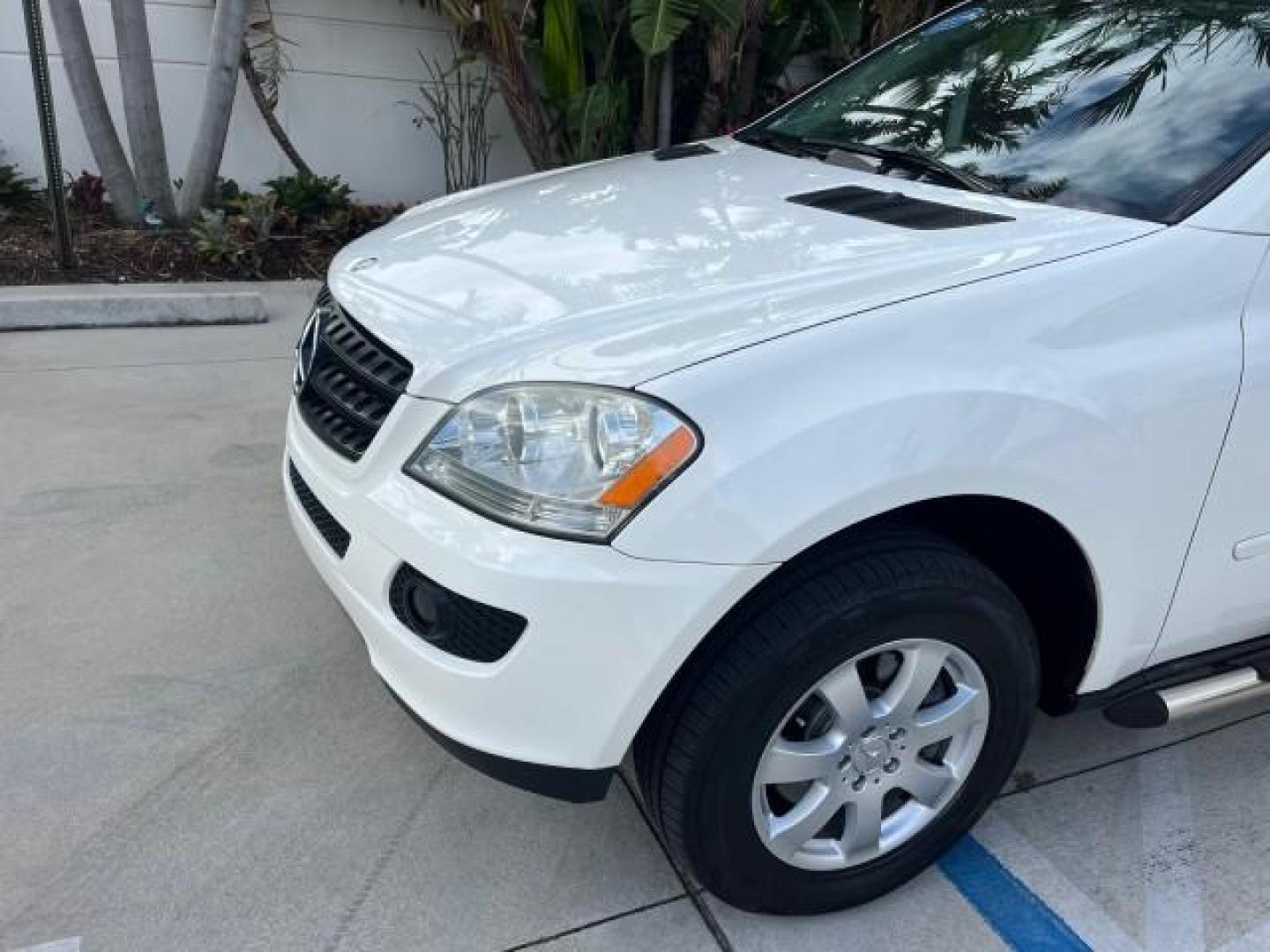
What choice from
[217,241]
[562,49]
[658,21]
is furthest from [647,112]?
[217,241]

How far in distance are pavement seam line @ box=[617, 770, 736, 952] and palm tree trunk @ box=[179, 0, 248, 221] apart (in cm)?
558

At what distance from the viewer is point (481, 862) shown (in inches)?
92.0

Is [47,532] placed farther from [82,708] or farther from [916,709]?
[916,709]

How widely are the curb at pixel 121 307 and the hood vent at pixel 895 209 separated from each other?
4195 mm

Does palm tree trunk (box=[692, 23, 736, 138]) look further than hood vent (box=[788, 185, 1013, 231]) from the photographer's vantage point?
Yes

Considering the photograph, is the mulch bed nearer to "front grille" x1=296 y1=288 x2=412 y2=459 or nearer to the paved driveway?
the paved driveway

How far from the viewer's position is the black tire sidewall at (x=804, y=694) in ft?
6.22

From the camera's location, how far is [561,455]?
182 centimetres

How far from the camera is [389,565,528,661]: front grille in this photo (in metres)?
1.82

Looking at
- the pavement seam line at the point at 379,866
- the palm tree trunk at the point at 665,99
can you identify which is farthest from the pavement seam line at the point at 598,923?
the palm tree trunk at the point at 665,99

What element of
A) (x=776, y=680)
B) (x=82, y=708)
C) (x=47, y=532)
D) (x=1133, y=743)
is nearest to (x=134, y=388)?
(x=47, y=532)

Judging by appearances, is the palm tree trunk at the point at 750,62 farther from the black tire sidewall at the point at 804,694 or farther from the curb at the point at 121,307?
the black tire sidewall at the point at 804,694

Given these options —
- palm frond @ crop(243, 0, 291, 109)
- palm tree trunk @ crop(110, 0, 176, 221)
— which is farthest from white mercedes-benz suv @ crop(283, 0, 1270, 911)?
palm frond @ crop(243, 0, 291, 109)

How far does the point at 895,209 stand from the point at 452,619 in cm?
132
